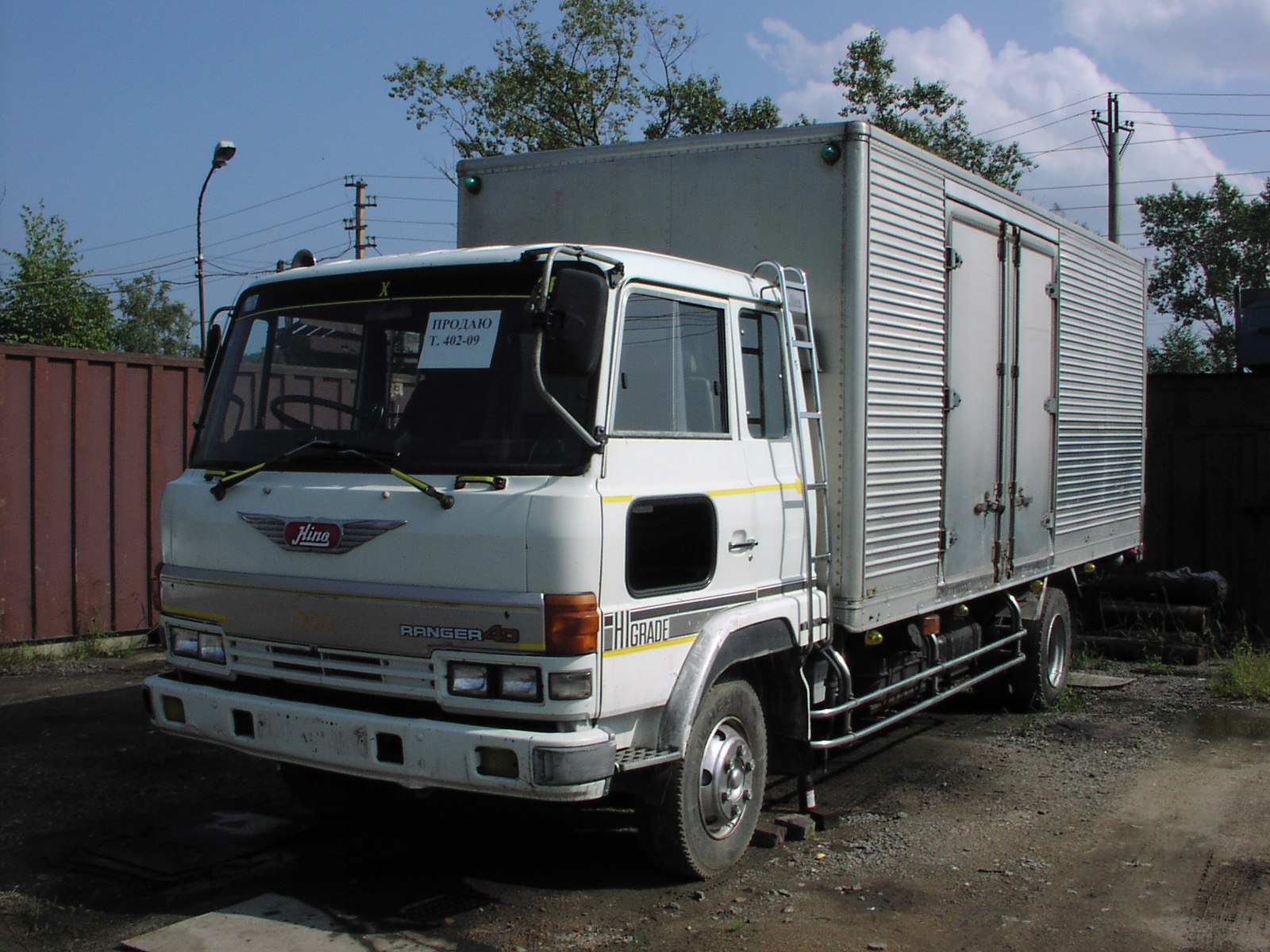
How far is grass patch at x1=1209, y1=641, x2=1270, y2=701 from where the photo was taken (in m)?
8.45

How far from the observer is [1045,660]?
795 cm

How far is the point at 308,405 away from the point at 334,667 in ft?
3.42

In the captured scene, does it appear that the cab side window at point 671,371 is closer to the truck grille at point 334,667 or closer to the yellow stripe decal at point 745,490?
the yellow stripe decal at point 745,490

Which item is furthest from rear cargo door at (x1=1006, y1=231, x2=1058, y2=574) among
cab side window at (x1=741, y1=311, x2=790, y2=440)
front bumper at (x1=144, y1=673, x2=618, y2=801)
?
front bumper at (x1=144, y1=673, x2=618, y2=801)

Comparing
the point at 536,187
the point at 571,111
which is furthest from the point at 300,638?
the point at 571,111

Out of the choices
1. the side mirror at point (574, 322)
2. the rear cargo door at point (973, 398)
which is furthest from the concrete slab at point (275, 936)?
the rear cargo door at point (973, 398)

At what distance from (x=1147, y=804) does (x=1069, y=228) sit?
4.09 meters

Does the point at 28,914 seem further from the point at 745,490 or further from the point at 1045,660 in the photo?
the point at 1045,660

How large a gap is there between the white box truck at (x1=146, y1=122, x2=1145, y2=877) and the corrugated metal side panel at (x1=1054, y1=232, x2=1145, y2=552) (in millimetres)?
1973

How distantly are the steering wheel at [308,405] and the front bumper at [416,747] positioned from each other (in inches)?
41.1

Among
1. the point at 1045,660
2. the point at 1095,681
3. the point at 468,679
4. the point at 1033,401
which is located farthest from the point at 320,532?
the point at 1095,681

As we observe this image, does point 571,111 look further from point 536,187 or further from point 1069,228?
point 536,187

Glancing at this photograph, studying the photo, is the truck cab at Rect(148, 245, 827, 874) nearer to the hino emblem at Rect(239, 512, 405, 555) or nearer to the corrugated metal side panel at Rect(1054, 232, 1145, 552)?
the hino emblem at Rect(239, 512, 405, 555)

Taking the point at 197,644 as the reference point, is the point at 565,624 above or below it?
above
